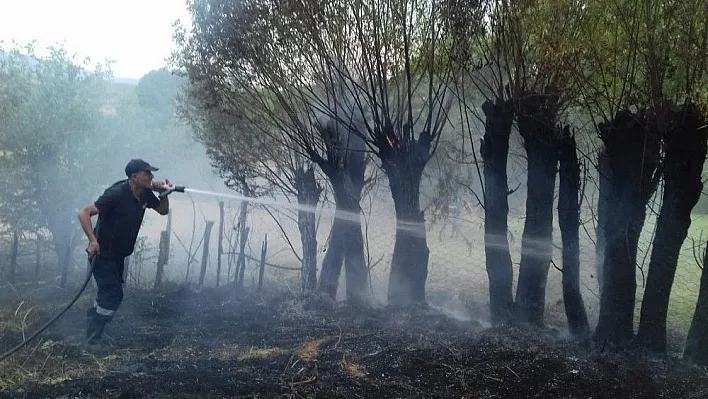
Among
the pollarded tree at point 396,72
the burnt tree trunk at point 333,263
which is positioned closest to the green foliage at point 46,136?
the burnt tree trunk at point 333,263

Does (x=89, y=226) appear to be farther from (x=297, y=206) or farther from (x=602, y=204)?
(x=602, y=204)

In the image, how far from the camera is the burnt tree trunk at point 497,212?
243 inches

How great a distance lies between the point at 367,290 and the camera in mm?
8617

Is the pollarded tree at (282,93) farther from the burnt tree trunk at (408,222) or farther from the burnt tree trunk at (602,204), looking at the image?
the burnt tree trunk at (602,204)

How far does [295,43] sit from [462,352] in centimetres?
417

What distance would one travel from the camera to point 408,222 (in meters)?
7.21

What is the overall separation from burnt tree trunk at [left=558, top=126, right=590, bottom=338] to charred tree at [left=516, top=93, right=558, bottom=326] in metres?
0.16

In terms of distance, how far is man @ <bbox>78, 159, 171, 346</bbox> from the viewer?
5863 mm

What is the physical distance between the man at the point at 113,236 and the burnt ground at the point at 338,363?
1.21 ft

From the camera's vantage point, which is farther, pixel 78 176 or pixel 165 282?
pixel 78 176

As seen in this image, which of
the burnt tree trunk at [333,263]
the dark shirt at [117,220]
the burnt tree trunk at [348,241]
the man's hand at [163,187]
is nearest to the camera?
the dark shirt at [117,220]

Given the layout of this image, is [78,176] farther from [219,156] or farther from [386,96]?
[386,96]

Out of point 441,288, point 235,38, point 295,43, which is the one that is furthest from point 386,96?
point 441,288

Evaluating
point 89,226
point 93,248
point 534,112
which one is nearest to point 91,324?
point 93,248
